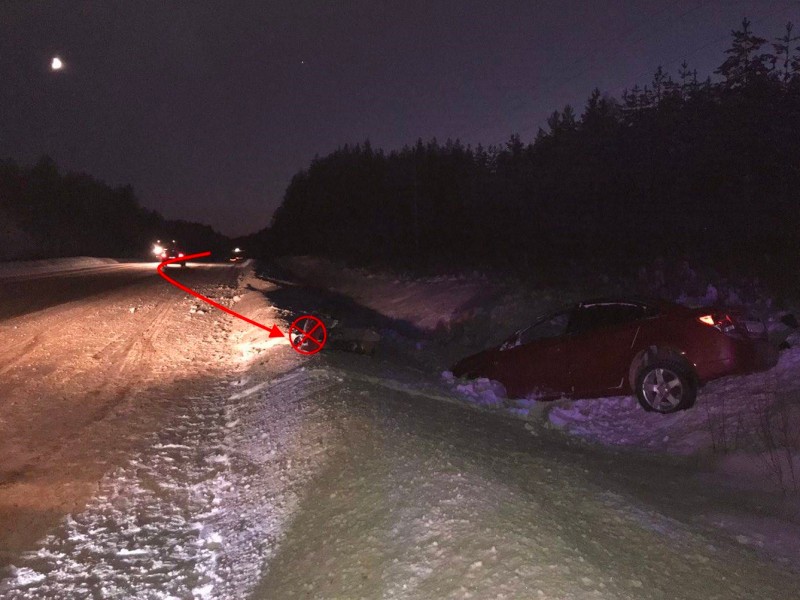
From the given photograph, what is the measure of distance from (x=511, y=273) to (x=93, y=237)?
62.1m

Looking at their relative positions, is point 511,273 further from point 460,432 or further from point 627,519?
point 627,519

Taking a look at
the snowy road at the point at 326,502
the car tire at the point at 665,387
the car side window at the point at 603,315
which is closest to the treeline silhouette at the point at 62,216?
the snowy road at the point at 326,502

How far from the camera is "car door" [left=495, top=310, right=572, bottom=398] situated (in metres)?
9.34

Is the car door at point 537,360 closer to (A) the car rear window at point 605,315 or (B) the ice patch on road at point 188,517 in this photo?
(A) the car rear window at point 605,315

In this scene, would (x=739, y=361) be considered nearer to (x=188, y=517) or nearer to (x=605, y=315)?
(x=605, y=315)

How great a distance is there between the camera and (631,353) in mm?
8586

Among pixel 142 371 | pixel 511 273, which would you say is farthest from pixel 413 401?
pixel 511 273

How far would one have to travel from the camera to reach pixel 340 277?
44875 millimetres

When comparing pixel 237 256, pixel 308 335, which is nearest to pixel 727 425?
pixel 308 335

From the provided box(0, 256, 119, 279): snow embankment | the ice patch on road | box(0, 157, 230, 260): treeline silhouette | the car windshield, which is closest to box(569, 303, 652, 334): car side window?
the car windshield

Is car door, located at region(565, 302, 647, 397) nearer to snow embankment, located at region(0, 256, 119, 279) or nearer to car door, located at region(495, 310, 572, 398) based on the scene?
car door, located at region(495, 310, 572, 398)

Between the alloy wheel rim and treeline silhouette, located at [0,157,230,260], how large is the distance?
43.6 meters

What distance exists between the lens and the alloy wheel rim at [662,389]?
26.8 ft

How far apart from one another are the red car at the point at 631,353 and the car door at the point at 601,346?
0.01 meters
